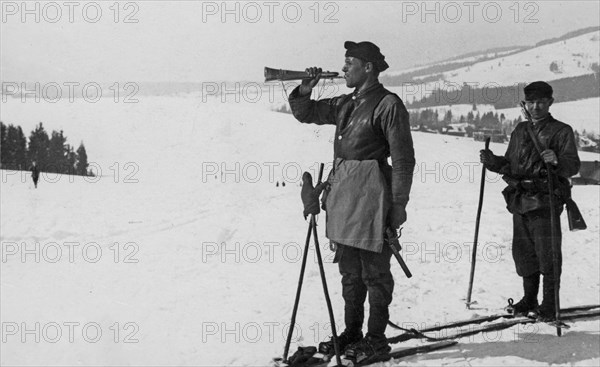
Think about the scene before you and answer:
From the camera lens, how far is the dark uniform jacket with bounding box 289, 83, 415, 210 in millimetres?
4238

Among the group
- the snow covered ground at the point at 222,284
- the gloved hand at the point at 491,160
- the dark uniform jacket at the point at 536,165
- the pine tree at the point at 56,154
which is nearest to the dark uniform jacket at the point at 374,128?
the snow covered ground at the point at 222,284

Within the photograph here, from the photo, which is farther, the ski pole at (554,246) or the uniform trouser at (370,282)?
the ski pole at (554,246)

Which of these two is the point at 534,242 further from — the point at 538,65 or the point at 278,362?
the point at 538,65

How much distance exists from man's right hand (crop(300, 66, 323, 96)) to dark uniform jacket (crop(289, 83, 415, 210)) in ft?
0.23

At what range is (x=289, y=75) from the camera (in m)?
4.45

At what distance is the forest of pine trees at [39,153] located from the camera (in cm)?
6112

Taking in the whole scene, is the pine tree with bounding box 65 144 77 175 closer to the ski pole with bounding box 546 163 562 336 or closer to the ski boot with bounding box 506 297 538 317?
the ski boot with bounding box 506 297 538 317

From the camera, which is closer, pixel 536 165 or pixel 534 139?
pixel 534 139

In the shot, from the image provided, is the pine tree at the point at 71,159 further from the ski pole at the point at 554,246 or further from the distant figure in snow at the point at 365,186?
the ski pole at the point at 554,246

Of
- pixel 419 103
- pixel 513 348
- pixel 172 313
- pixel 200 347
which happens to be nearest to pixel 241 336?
pixel 200 347

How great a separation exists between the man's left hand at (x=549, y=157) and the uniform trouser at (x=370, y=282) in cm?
214

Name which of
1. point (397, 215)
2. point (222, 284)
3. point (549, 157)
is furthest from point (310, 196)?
point (222, 284)

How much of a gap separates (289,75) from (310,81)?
0.71 ft

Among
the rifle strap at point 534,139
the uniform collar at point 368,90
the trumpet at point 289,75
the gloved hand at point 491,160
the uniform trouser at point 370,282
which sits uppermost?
the trumpet at point 289,75
